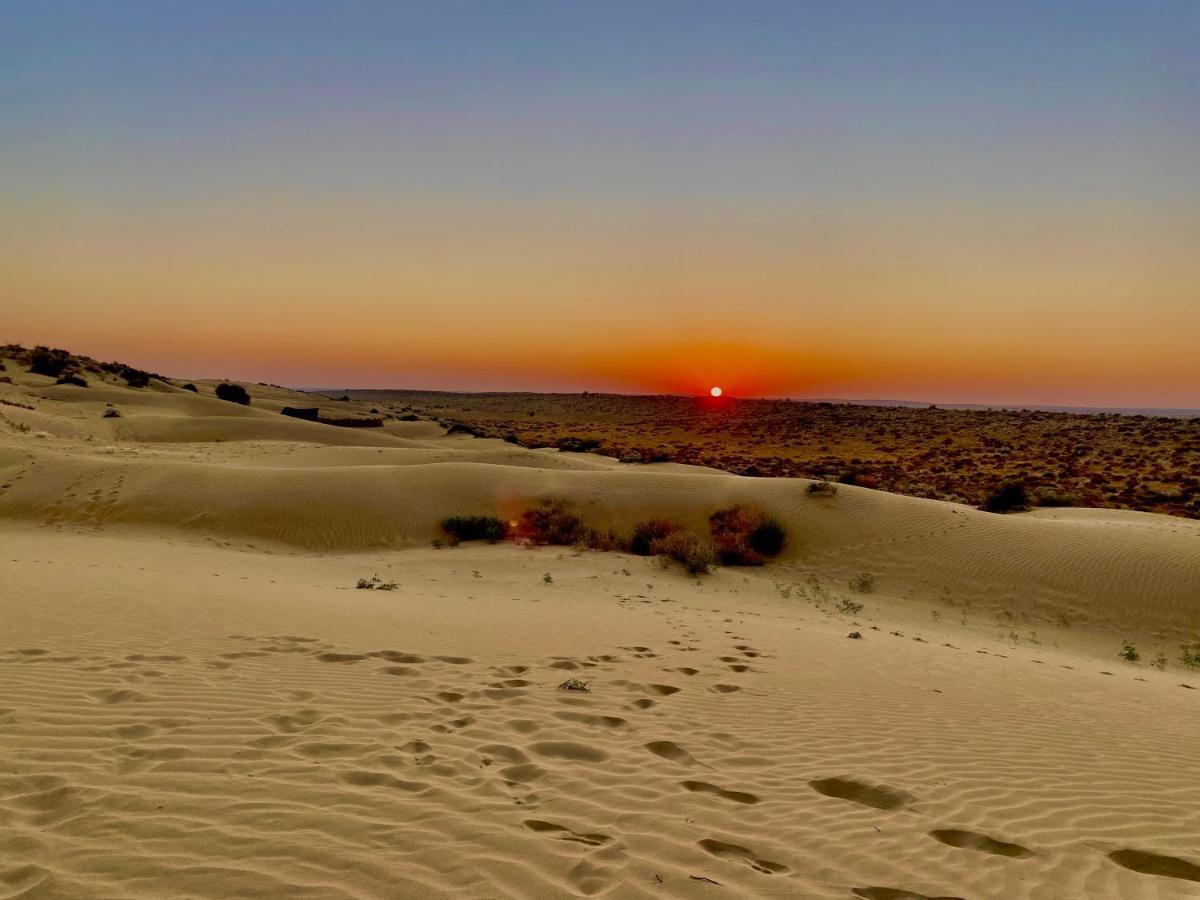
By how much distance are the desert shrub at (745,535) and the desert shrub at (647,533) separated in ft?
3.96

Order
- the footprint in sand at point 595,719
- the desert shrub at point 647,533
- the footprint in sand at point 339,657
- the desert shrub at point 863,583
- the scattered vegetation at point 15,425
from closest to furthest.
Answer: the footprint in sand at point 595,719, the footprint in sand at point 339,657, the desert shrub at point 863,583, the desert shrub at point 647,533, the scattered vegetation at point 15,425

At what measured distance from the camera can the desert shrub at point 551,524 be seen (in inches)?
700

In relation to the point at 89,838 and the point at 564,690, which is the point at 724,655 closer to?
the point at 564,690

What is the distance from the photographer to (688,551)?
614 inches

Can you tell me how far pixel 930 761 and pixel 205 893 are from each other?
4869 mm

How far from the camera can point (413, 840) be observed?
140 inches

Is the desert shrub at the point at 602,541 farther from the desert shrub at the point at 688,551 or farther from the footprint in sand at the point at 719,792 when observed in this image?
the footprint in sand at the point at 719,792

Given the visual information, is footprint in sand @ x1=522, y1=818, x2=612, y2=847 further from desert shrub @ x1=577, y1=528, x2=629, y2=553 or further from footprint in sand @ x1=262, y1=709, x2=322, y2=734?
desert shrub @ x1=577, y1=528, x2=629, y2=553

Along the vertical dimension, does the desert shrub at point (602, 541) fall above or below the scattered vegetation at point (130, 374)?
below

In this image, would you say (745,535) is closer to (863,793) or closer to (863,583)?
(863,583)

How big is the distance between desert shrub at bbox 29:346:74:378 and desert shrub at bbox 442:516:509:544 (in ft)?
135

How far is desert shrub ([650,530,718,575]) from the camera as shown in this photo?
15.1 meters

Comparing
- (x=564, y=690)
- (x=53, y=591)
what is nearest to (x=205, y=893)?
(x=564, y=690)

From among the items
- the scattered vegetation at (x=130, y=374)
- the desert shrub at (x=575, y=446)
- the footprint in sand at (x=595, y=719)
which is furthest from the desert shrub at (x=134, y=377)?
the footprint in sand at (x=595, y=719)
